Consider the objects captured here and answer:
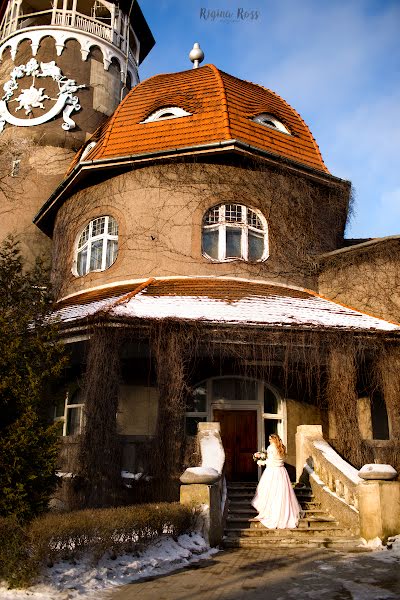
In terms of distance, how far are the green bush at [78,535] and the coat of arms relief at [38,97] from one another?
15412 mm

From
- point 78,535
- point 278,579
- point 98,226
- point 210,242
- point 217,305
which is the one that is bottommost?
point 278,579

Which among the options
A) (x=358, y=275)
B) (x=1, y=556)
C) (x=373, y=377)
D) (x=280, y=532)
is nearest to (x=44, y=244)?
(x=358, y=275)

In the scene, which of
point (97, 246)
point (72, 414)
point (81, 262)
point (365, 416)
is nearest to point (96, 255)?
point (97, 246)

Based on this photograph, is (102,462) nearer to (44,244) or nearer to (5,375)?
(5,375)

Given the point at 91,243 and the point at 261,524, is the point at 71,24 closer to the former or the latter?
the point at 91,243

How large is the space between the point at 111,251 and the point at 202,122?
4112 mm

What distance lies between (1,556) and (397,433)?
840cm

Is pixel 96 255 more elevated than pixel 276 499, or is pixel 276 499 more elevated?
pixel 96 255

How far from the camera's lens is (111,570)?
6.67 m

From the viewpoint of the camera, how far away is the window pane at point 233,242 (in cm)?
1470

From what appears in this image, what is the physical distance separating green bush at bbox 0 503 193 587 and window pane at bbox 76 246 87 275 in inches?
348

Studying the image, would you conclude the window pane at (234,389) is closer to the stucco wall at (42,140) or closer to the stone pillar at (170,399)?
the stone pillar at (170,399)

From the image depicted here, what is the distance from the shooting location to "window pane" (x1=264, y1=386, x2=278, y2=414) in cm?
1400

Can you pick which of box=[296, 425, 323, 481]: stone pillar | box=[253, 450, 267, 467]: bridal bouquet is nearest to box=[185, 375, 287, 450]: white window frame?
box=[296, 425, 323, 481]: stone pillar
